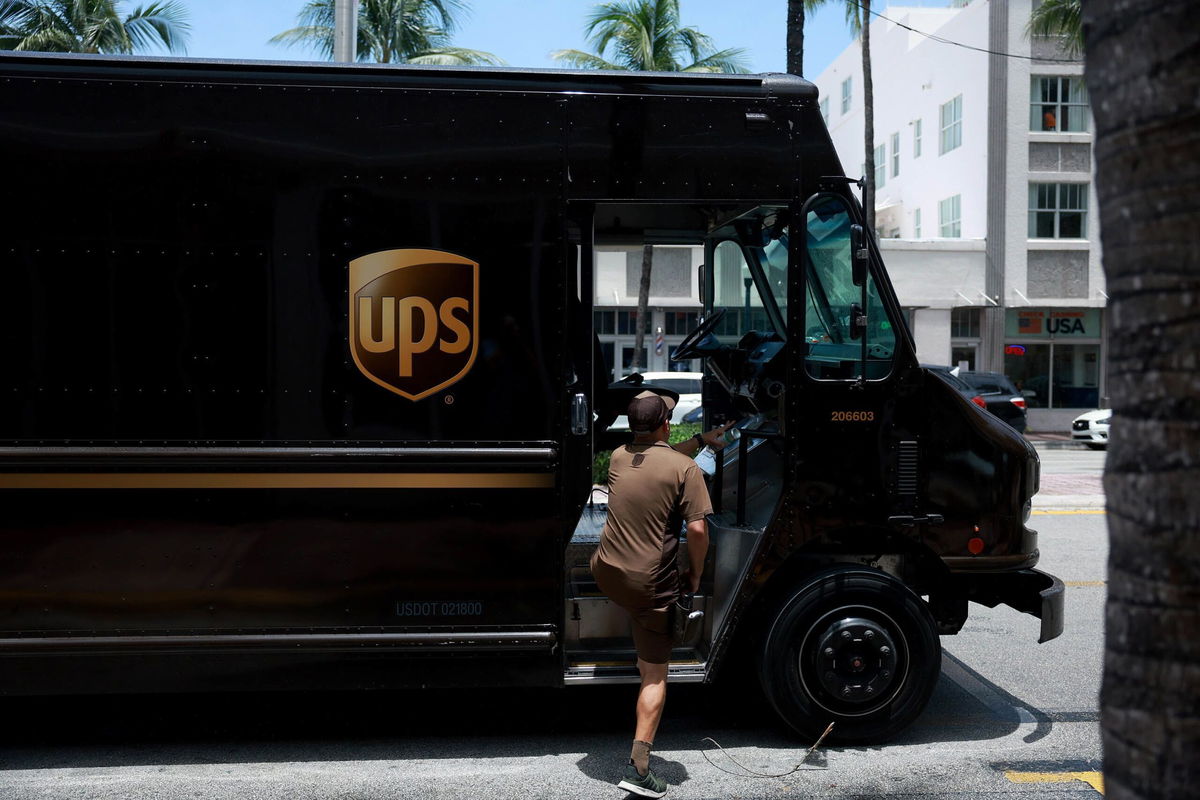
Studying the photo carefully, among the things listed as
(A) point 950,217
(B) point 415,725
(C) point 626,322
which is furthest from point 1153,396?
(A) point 950,217

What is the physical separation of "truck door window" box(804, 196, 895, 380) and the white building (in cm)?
2612

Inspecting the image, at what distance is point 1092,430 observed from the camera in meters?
26.6

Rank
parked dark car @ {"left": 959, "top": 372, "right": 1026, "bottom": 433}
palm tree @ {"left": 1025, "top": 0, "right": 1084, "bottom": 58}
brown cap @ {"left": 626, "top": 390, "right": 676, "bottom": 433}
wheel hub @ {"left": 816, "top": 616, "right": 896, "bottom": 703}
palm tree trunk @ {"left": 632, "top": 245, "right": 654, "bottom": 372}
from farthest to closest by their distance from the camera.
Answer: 1. palm tree @ {"left": 1025, "top": 0, "right": 1084, "bottom": 58}
2. parked dark car @ {"left": 959, "top": 372, "right": 1026, "bottom": 433}
3. palm tree trunk @ {"left": 632, "top": 245, "right": 654, "bottom": 372}
4. wheel hub @ {"left": 816, "top": 616, "right": 896, "bottom": 703}
5. brown cap @ {"left": 626, "top": 390, "right": 676, "bottom": 433}

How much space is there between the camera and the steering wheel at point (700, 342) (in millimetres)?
6008

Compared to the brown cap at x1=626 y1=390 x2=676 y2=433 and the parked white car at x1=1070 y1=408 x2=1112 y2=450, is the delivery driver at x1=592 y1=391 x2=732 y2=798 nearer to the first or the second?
the brown cap at x1=626 y1=390 x2=676 y2=433

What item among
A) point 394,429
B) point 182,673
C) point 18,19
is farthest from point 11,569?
point 18,19

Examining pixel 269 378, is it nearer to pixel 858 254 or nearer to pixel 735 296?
pixel 735 296

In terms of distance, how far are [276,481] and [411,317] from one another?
36.8 inches

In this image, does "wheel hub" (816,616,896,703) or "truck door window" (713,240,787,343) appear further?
"truck door window" (713,240,787,343)

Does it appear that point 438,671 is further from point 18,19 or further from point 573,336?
point 18,19

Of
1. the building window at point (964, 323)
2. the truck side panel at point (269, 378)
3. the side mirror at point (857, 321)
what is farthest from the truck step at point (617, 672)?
the building window at point (964, 323)

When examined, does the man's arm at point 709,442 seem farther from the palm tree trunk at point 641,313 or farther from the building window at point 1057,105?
the building window at point 1057,105

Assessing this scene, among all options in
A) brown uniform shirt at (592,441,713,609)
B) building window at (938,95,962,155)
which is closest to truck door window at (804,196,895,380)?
brown uniform shirt at (592,441,713,609)

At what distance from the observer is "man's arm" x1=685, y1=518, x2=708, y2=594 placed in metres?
4.66
